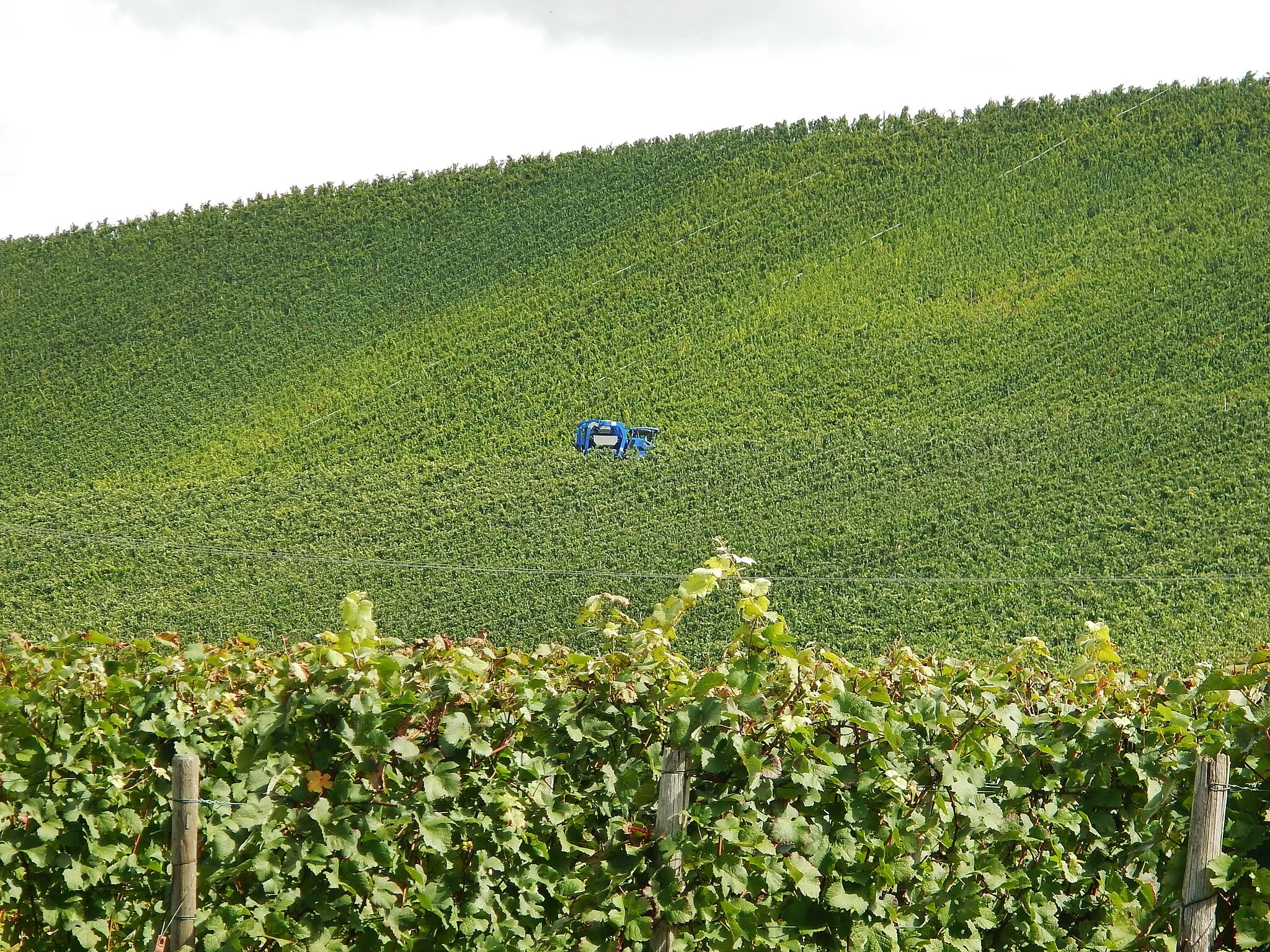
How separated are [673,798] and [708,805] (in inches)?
4.0

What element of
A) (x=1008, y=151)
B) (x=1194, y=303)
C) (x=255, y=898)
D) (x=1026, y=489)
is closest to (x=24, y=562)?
(x=1026, y=489)

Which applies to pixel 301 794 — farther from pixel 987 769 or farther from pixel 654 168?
pixel 654 168

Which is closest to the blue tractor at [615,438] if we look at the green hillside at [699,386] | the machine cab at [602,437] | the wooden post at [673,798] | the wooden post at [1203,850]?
the machine cab at [602,437]

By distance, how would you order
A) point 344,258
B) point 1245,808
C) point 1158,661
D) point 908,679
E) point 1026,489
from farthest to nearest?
point 344,258 → point 1026,489 → point 1158,661 → point 908,679 → point 1245,808

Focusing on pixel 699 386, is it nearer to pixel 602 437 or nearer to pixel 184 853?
pixel 602 437

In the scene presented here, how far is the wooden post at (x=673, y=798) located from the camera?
3037mm

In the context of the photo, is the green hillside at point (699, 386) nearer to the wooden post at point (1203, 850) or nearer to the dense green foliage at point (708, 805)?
the dense green foliage at point (708, 805)

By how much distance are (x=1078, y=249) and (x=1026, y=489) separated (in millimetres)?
12828

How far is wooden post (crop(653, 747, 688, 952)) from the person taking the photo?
3037mm

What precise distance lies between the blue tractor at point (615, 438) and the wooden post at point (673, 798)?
19.9 m

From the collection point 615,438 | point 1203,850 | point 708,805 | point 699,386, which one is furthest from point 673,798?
point 699,386

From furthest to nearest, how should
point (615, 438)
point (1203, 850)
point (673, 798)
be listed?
point (615, 438), point (673, 798), point (1203, 850)

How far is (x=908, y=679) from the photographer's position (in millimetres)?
3424

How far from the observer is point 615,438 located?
2367 cm
